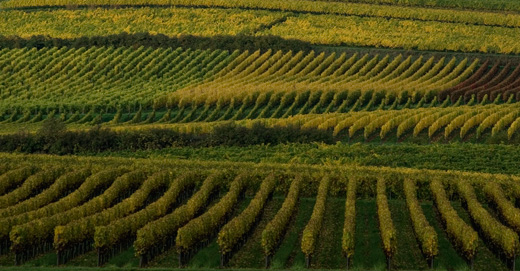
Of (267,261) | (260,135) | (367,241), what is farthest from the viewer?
(260,135)

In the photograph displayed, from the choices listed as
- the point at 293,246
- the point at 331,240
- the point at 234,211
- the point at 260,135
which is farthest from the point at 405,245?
the point at 260,135

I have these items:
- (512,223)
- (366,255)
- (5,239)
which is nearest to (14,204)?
(5,239)

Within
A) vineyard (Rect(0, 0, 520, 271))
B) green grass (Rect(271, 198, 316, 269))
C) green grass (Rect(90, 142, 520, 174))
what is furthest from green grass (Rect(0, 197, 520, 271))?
green grass (Rect(90, 142, 520, 174))

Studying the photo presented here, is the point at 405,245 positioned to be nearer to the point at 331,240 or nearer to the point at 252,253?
the point at 331,240

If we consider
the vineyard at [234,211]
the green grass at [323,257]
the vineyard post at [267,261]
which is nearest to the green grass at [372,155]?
the vineyard at [234,211]

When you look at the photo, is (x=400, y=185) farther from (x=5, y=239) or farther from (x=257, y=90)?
(x=257, y=90)

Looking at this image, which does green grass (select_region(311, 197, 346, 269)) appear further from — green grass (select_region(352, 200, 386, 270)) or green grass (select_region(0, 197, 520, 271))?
green grass (select_region(352, 200, 386, 270))

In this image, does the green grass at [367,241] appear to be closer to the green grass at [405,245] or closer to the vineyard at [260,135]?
the vineyard at [260,135]
